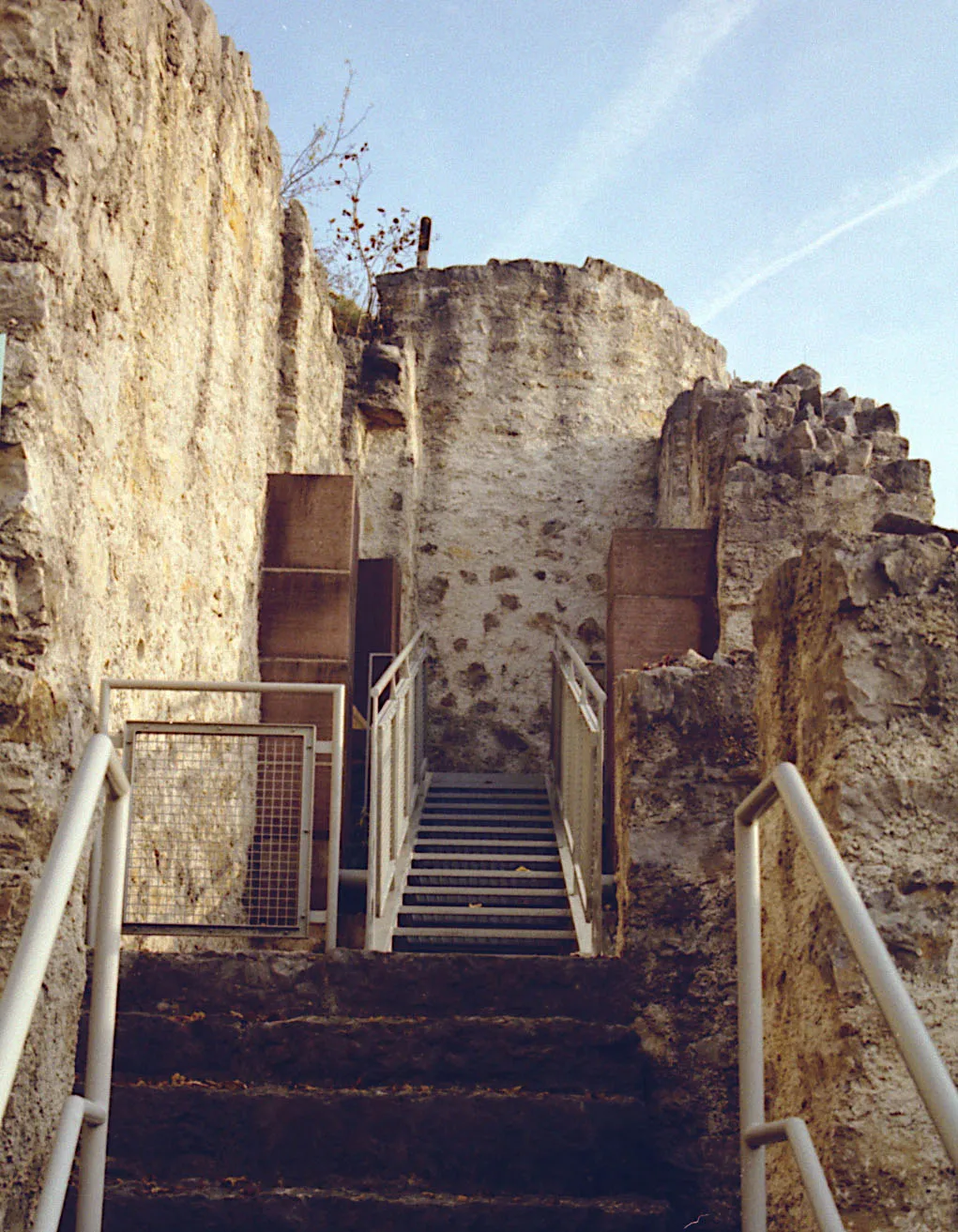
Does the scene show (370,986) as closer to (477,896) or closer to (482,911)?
(482,911)

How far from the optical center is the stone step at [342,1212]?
118 inches

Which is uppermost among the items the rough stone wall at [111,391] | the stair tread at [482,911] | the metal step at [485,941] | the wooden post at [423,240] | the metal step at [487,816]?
the wooden post at [423,240]

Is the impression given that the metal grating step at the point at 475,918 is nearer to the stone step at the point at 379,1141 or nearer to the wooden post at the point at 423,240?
the stone step at the point at 379,1141

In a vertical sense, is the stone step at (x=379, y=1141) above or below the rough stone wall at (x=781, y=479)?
below

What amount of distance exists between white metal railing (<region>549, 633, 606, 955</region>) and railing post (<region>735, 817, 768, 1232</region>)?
2456 millimetres

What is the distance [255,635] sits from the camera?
6.89 metres

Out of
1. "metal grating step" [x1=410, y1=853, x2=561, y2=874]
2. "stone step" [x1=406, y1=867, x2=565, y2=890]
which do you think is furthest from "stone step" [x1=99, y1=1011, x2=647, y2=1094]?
"metal grating step" [x1=410, y1=853, x2=561, y2=874]

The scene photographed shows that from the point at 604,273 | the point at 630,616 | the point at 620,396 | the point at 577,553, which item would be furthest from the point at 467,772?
→ the point at 604,273

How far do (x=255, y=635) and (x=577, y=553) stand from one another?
396 cm

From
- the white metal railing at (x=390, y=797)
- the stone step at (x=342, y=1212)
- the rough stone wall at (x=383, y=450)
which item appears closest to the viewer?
the stone step at (x=342, y=1212)

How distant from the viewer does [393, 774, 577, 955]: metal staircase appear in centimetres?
600

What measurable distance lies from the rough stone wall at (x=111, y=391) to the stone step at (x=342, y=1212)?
0.33 metres

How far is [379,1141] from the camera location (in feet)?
10.7

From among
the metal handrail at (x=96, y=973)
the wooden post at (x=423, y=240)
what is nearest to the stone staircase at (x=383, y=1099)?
the metal handrail at (x=96, y=973)
